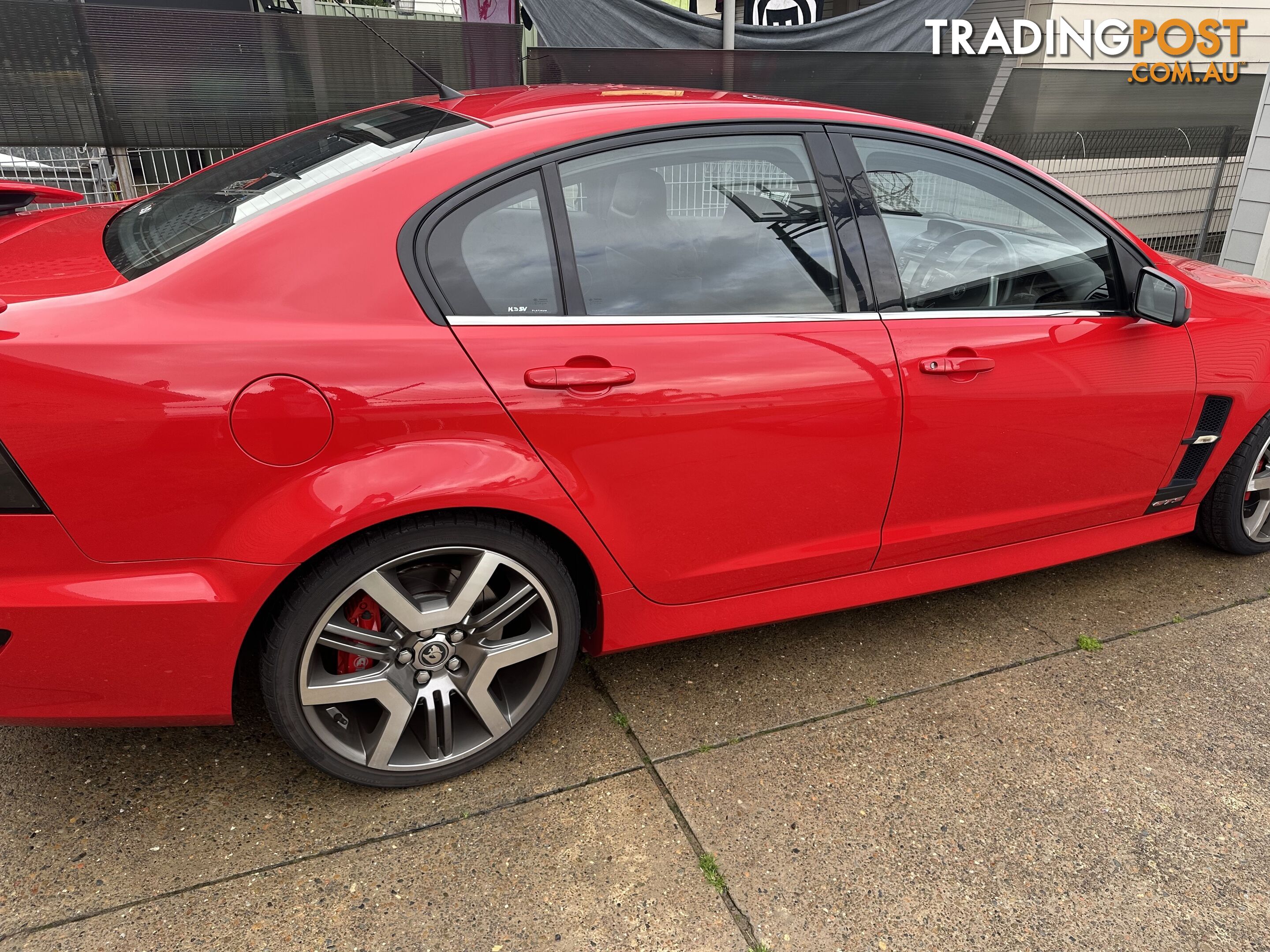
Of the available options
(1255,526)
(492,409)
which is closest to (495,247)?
(492,409)

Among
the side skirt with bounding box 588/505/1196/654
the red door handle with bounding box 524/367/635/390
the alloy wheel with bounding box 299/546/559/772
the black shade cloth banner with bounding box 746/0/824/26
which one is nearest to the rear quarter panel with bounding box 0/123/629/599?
the red door handle with bounding box 524/367/635/390

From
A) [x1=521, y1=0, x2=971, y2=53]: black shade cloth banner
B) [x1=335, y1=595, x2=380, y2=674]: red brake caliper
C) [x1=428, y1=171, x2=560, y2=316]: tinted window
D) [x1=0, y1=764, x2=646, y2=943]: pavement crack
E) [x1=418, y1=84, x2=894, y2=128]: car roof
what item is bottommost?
[x1=0, y1=764, x2=646, y2=943]: pavement crack

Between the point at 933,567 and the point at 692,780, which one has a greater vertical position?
the point at 933,567

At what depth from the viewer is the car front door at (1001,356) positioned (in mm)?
2625

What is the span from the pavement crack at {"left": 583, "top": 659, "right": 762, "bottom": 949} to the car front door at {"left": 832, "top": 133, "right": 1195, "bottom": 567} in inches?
34.9

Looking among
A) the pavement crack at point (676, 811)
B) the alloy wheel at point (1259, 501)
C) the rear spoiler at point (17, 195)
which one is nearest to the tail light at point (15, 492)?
the rear spoiler at point (17, 195)

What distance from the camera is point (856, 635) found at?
10.4ft

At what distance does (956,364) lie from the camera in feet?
8.57

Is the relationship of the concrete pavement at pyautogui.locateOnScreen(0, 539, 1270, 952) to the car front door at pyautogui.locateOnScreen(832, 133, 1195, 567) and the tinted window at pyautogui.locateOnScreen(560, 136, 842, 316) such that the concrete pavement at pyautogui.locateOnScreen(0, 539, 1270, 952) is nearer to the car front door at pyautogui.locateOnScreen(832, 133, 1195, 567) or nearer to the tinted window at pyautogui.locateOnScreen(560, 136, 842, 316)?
the car front door at pyautogui.locateOnScreen(832, 133, 1195, 567)

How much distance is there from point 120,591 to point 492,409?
844 millimetres

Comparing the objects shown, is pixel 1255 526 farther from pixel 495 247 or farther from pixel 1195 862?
pixel 495 247

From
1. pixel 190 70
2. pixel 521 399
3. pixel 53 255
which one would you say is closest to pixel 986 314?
pixel 521 399

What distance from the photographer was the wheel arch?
2.09 metres

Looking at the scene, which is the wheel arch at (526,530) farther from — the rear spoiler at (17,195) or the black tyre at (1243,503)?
the black tyre at (1243,503)
